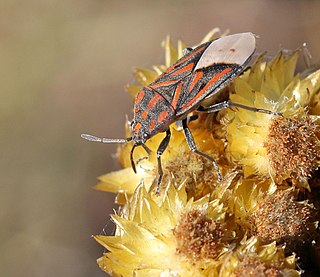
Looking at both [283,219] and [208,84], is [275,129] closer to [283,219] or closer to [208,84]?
[283,219]

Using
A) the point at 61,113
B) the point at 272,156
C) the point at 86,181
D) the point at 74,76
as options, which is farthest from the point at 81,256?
the point at 272,156

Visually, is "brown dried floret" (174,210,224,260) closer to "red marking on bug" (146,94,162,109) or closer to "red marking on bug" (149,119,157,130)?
"red marking on bug" (149,119,157,130)

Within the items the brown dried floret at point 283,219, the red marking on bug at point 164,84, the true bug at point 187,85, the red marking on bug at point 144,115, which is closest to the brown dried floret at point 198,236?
the brown dried floret at point 283,219

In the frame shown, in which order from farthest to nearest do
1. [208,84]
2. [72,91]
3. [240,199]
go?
[72,91] < [208,84] < [240,199]

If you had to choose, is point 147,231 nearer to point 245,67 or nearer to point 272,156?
point 272,156

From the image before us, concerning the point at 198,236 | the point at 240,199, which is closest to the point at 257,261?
the point at 198,236

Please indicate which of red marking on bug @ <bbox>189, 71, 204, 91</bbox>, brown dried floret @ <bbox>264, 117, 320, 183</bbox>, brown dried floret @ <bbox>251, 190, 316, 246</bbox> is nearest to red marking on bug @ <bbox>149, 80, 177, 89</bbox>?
red marking on bug @ <bbox>189, 71, 204, 91</bbox>

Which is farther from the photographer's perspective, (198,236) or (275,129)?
(275,129)

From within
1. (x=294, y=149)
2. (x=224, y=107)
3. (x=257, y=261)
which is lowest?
(x=257, y=261)
